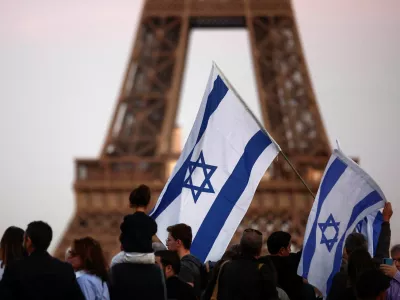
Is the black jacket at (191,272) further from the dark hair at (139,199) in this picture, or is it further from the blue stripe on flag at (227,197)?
the blue stripe on flag at (227,197)

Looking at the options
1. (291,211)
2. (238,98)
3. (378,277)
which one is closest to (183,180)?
(238,98)

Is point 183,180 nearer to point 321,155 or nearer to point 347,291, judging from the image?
point 347,291

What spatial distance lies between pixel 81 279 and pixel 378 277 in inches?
85.4

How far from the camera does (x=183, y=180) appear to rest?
12570 mm

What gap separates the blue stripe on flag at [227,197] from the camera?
40.1ft

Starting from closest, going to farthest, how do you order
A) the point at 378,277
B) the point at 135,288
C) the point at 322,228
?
the point at 378,277, the point at 135,288, the point at 322,228

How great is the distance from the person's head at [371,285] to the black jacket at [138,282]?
1.56 meters

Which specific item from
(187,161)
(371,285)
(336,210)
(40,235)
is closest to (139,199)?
(40,235)

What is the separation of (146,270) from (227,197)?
2.79 metres

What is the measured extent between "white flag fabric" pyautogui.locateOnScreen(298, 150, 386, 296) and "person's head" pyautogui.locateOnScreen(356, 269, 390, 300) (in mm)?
3274

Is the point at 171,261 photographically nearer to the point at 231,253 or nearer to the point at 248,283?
the point at 248,283

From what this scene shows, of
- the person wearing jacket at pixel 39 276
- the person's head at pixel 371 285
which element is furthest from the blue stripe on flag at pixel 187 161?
the person's head at pixel 371 285

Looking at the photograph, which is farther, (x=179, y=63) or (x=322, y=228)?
(x=179, y=63)

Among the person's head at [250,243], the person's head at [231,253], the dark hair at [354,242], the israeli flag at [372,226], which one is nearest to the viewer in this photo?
the person's head at [250,243]
